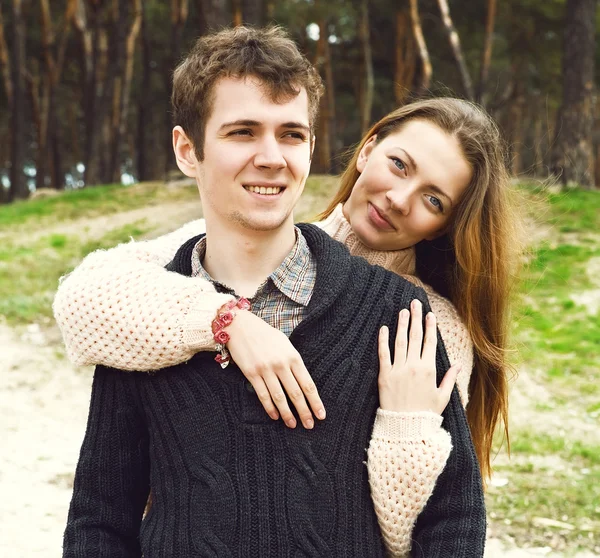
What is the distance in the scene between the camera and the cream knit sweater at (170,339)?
6.36 feet

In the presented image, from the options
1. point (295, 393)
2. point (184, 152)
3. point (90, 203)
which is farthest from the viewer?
point (90, 203)

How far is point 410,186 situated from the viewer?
8.60ft

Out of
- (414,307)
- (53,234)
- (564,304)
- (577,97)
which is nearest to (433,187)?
(414,307)

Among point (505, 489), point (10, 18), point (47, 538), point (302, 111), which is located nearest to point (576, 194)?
point (505, 489)

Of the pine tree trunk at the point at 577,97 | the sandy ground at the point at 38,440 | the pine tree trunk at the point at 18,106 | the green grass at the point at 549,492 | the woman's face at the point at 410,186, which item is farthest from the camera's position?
the pine tree trunk at the point at 18,106

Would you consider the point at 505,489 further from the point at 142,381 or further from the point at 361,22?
the point at 361,22

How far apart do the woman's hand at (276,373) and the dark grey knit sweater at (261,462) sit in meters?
0.05

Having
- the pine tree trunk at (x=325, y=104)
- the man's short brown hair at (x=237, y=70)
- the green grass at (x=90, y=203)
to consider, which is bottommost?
the green grass at (x=90, y=203)

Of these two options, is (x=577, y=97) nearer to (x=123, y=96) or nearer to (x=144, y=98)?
(x=144, y=98)

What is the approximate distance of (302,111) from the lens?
2078mm

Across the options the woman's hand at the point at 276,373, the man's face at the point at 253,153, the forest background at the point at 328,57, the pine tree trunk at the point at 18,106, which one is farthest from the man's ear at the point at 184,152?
the pine tree trunk at the point at 18,106

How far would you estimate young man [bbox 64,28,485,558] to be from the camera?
1.92m

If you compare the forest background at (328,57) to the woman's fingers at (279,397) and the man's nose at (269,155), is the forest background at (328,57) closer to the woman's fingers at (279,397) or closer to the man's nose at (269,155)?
the man's nose at (269,155)

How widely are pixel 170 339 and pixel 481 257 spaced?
1.05 meters
